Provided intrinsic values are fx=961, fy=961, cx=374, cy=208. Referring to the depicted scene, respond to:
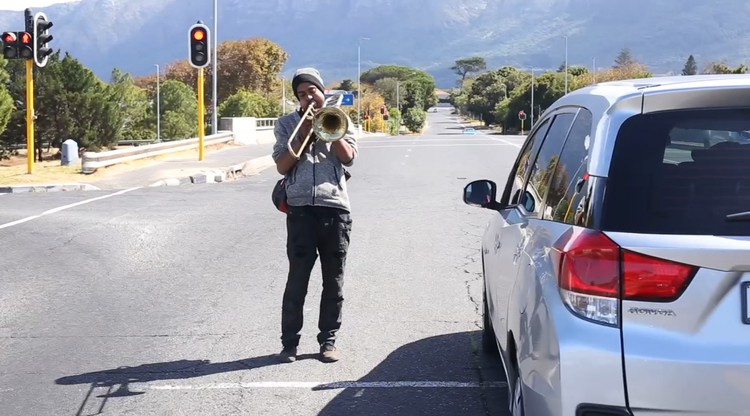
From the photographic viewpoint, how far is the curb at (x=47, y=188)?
18.9 meters

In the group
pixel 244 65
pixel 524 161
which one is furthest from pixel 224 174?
pixel 244 65

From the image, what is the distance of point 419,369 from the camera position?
6000mm

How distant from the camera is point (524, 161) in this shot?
5418 millimetres

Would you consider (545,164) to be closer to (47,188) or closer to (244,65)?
(47,188)

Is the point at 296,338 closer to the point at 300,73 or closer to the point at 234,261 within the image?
the point at 300,73

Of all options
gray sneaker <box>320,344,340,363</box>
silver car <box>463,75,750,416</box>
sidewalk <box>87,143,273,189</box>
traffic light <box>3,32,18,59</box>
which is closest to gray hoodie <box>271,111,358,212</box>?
gray sneaker <box>320,344,340,363</box>

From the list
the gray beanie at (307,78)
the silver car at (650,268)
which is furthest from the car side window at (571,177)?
the gray beanie at (307,78)

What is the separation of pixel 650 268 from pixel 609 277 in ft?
0.44

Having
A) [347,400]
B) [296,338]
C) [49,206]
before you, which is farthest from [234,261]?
[49,206]

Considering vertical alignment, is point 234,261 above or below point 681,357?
below

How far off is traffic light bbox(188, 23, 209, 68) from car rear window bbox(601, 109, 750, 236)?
21.8 m

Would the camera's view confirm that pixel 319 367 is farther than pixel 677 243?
Yes

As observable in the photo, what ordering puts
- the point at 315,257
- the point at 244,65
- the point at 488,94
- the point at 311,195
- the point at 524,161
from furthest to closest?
the point at 488,94
the point at 244,65
the point at 315,257
the point at 311,195
the point at 524,161

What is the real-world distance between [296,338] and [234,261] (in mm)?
4065
